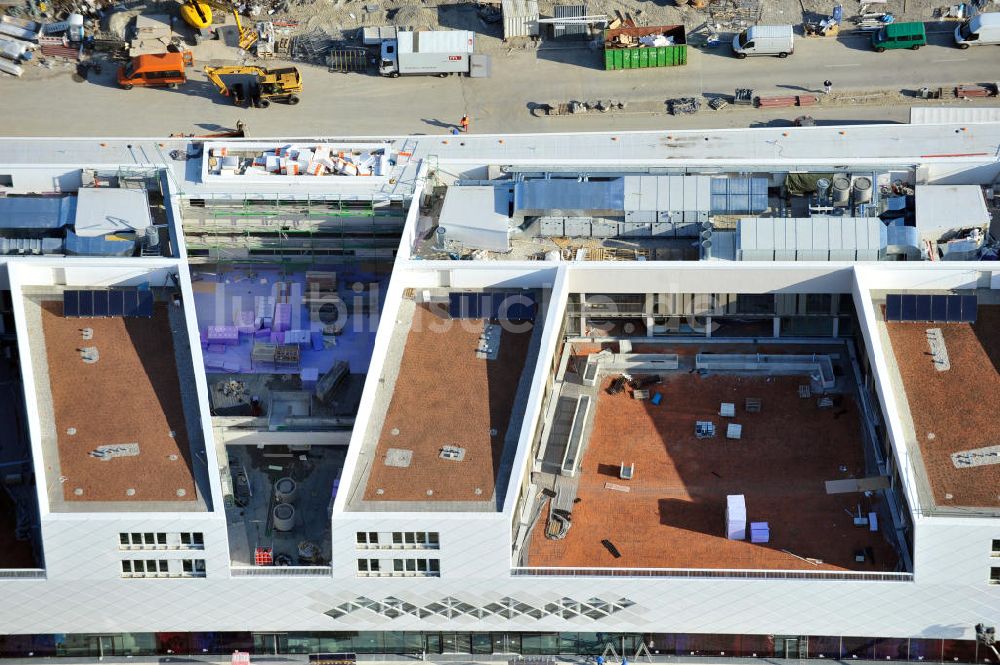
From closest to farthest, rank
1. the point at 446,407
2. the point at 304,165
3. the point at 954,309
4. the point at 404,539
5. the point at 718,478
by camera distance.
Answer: the point at 404,539 → the point at 446,407 → the point at 718,478 → the point at 954,309 → the point at 304,165

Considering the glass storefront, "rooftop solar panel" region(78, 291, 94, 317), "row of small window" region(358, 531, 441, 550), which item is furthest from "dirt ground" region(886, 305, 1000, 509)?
"rooftop solar panel" region(78, 291, 94, 317)

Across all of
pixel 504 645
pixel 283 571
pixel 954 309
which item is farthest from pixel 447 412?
pixel 954 309

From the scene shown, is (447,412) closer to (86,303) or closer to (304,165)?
(86,303)

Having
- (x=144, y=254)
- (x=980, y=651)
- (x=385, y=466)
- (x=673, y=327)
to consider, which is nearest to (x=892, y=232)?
(x=673, y=327)

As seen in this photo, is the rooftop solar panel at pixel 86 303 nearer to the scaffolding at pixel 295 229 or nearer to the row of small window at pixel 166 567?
the scaffolding at pixel 295 229

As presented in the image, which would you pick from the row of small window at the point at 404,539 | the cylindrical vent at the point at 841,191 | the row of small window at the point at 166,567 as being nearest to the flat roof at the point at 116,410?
the row of small window at the point at 166,567

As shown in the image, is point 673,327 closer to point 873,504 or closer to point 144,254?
point 873,504
